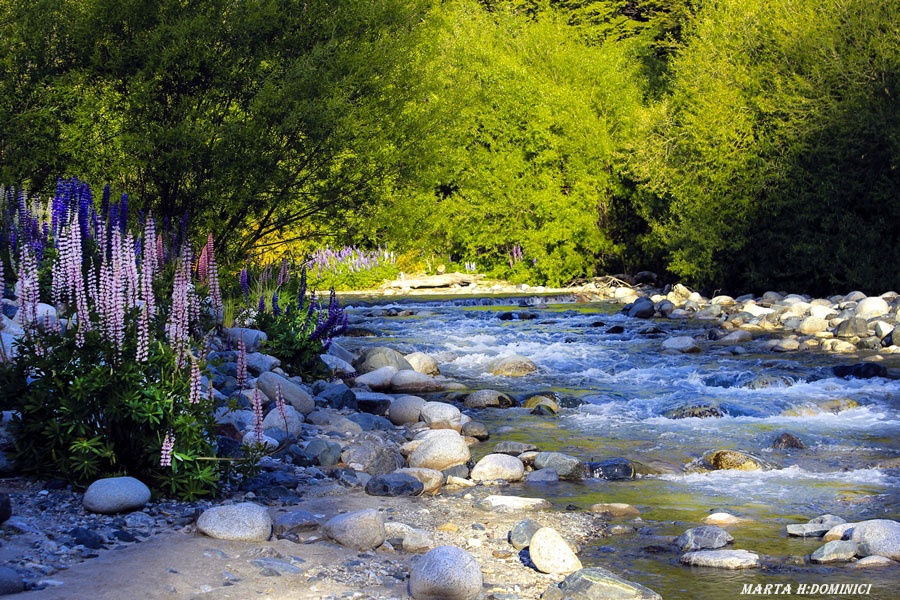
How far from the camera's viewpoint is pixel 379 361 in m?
10.9

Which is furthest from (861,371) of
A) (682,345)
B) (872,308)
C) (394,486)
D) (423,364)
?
(394,486)

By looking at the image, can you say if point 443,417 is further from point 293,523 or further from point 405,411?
point 293,523

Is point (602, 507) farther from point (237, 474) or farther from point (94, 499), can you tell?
point (94, 499)

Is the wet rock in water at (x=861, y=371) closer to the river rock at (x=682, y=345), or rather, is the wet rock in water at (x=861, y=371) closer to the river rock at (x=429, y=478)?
the river rock at (x=682, y=345)

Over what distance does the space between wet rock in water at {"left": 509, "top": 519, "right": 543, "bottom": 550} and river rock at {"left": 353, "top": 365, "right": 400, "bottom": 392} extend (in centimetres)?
509

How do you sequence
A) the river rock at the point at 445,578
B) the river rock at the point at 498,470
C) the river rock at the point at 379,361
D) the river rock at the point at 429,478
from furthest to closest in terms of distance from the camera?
1. the river rock at the point at 379,361
2. the river rock at the point at 498,470
3. the river rock at the point at 429,478
4. the river rock at the point at 445,578

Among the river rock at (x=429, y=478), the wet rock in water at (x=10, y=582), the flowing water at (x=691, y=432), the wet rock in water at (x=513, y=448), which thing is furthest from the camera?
the wet rock in water at (x=513, y=448)

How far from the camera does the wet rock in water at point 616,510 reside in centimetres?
572

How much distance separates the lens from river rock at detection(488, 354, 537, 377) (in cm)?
1150

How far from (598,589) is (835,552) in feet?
4.90

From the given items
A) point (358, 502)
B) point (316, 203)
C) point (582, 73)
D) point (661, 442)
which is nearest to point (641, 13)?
point (582, 73)

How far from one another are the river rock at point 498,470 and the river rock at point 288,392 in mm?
1947

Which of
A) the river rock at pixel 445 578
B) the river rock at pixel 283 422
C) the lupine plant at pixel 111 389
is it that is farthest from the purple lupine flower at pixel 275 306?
the river rock at pixel 445 578

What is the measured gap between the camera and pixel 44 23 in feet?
36.9
